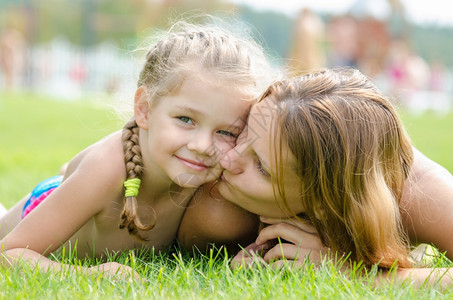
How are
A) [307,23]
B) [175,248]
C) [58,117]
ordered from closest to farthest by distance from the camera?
[175,248] → [58,117] → [307,23]

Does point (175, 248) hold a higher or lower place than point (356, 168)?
lower

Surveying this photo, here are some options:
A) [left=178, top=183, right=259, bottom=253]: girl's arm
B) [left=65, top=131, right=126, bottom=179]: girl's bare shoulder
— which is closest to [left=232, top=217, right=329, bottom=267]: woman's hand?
[left=178, top=183, right=259, bottom=253]: girl's arm

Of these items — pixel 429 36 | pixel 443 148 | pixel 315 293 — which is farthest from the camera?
pixel 429 36

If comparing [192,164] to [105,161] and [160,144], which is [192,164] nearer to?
[160,144]

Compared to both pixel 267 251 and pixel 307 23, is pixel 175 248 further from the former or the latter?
pixel 307 23

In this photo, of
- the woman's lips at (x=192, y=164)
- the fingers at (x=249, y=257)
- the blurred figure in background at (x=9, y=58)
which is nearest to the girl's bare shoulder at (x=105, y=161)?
the woman's lips at (x=192, y=164)

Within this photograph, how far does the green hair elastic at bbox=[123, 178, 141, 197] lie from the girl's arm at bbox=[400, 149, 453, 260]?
94 cm

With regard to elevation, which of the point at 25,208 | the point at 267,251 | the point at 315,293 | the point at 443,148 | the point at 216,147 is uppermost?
the point at 216,147

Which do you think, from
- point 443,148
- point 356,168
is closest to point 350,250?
point 356,168

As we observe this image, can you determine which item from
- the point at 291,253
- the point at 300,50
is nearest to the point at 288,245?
the point at 291,253

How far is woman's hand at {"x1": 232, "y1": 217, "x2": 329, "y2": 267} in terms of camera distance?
235 centimetres

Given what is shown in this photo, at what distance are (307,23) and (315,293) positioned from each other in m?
12.4

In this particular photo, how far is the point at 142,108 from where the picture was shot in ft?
8.60

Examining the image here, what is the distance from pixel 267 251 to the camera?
2535mm
